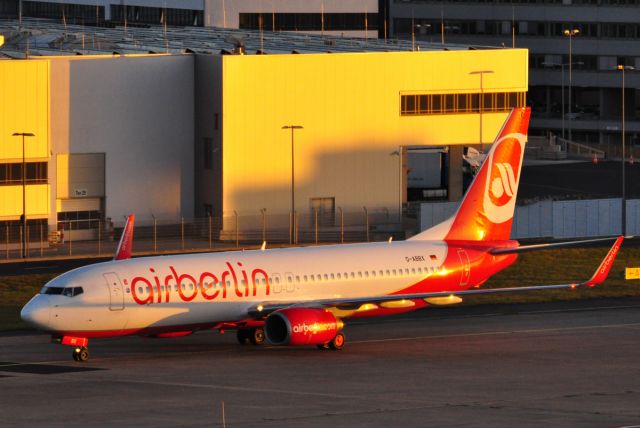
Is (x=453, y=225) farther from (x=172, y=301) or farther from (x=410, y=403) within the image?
(x=410, y=403)

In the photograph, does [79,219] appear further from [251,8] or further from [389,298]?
[251,8]

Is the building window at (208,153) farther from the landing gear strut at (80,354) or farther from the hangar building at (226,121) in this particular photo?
the landing gear strut at (80,354)

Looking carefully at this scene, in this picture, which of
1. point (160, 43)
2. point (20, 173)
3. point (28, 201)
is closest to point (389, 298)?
point (20, 173)

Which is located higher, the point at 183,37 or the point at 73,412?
the point at 183,37

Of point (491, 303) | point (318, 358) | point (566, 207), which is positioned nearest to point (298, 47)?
point (566, 207)

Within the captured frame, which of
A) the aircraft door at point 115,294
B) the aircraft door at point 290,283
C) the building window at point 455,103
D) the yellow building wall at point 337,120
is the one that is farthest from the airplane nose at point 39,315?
the building window at point 455,103

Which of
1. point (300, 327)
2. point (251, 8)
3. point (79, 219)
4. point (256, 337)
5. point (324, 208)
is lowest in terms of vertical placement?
point (256, 337)

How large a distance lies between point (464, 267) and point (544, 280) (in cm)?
2567

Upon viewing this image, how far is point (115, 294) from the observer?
61.9 meters

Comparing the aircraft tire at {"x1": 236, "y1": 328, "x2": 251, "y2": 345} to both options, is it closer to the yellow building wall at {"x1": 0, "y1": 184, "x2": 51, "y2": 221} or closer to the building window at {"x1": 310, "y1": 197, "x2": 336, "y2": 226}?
the yellow building wall at {"x1": 0, "y1": 184, "x2": 51, "y2": 221}

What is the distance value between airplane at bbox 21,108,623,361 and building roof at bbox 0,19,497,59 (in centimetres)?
5497

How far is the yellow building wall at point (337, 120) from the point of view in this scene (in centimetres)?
12475

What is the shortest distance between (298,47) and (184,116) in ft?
43.7

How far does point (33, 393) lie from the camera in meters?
54.8
